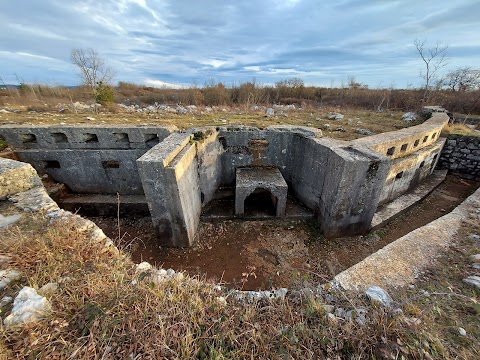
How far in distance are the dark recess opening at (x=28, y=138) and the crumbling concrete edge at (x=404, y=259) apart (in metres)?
7.71

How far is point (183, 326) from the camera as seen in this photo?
153cm

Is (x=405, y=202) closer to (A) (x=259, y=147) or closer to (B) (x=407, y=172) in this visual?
(B) (x=407, y=172)

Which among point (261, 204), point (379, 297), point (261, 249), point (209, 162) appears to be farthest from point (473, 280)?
point (209, 162)

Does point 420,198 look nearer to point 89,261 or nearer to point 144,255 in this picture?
point 144,255

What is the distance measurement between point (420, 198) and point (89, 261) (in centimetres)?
780

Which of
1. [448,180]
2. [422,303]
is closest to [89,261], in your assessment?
[422,303]

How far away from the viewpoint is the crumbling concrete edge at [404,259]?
274 centimetres

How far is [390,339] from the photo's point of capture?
1.50 m

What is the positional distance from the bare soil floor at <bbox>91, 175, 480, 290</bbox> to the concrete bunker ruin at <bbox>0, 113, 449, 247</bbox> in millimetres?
290

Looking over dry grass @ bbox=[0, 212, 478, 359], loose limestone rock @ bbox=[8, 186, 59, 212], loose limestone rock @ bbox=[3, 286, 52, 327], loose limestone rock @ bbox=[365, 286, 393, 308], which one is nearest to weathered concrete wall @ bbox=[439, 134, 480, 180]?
dry grass @ bbox=[0, 212, 478, 359]

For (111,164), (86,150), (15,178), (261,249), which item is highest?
(15,178)

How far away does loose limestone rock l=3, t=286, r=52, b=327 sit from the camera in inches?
54.3

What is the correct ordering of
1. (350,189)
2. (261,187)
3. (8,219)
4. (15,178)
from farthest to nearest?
(261,187) → (350,189) → (15,178) → (8,219)

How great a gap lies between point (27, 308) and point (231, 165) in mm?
5182
